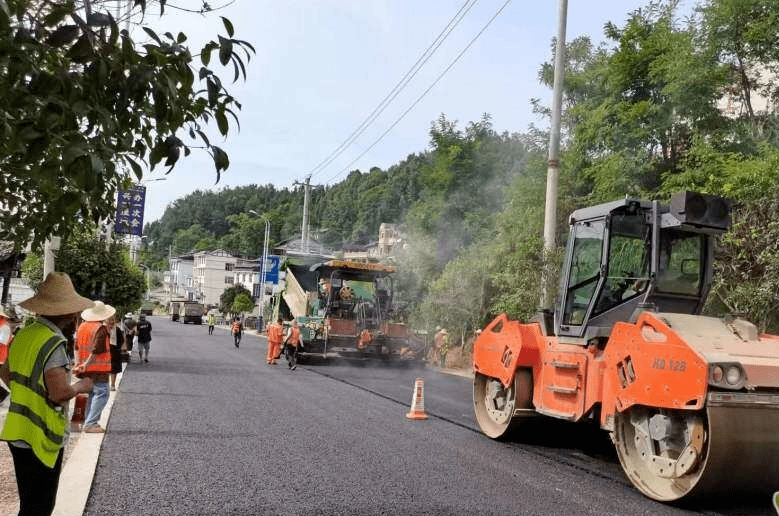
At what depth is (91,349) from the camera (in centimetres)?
806

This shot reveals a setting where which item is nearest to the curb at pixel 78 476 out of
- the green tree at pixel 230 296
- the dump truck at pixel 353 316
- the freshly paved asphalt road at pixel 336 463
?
the freshly paved asphalt road at pixel 336 463

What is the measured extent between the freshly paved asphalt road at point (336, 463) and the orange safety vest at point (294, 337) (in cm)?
633

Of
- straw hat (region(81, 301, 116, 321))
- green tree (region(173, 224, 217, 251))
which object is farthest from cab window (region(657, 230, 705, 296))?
green tree (region(173, 224, 217, 251))

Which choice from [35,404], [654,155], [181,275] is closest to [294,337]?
[654,155]

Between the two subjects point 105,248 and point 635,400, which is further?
point 105,248

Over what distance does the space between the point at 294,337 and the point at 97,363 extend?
36.3 feet

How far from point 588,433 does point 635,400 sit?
3004 millimetres

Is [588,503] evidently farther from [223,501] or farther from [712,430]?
[223,501]

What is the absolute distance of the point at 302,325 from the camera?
64.1 ft

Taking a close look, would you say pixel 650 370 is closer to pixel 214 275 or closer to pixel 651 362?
pixel 651 362

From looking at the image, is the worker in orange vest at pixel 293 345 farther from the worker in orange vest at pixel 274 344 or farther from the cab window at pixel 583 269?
the cab window at pixel 583 269

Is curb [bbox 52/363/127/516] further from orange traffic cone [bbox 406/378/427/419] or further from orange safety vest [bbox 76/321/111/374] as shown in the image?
orange traffic cone [bbox 406/378/427/419]

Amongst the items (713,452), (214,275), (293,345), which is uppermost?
(214,275)

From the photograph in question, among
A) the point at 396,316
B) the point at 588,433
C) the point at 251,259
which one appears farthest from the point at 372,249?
the point at 588,433
